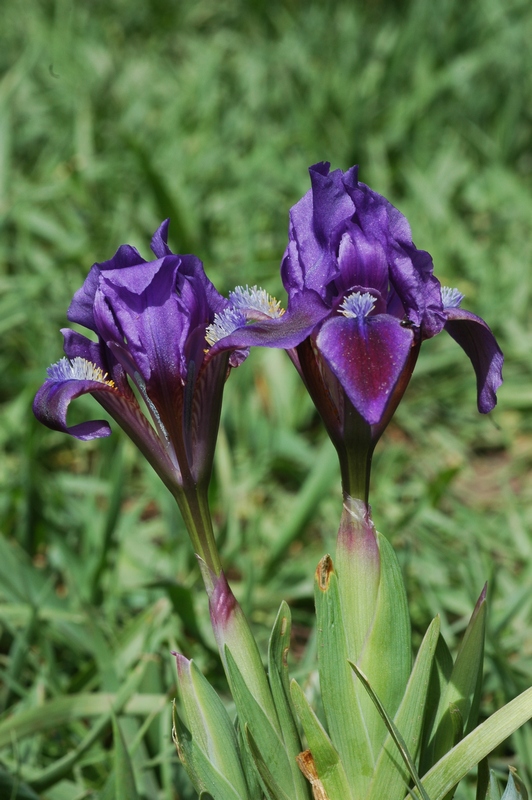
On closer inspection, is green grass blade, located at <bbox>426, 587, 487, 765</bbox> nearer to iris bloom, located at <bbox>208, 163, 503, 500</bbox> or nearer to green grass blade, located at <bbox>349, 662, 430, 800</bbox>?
green grass blade, located at <bbox>349, 662, 430, 800</bbox>

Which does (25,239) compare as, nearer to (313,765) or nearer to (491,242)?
(491,242)

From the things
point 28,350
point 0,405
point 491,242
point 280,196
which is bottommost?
point 0,405

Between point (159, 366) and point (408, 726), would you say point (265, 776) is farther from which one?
point (159, 366)

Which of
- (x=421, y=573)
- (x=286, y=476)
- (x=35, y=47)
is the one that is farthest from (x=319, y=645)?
(x=35, y=47)

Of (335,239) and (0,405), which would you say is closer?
(335,239)

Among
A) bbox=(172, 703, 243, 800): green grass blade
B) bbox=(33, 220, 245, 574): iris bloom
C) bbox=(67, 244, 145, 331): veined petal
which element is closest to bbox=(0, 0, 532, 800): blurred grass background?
bbox=(172, 703, 243, 800): green grass blade

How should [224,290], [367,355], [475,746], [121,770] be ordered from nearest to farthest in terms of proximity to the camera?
1. [367,355]
2. [475,746]
3. [121,770]
4. [224,290]

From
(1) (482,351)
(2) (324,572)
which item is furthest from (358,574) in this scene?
(1) (482,351)
